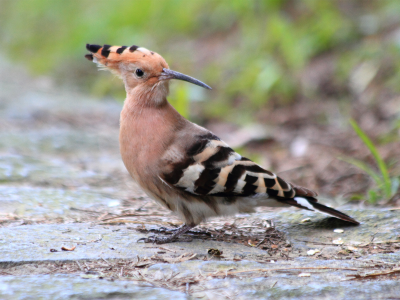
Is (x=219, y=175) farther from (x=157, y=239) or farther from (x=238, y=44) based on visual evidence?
(x=238, y=44)

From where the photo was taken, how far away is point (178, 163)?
106 inches

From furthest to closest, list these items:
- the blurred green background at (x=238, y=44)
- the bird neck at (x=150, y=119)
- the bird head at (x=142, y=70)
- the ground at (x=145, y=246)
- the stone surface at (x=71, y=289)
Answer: the blurred green background at (x=238, y=44) → the bird head at (x=142, y=70) → the bird neck at (x=150, y=119) → the ground at (x=145, y=246) → the stone surface at (x=71, y=289)

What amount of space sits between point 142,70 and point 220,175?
0.79m

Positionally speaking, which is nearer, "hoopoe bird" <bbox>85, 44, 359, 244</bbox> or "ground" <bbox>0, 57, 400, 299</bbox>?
"ground" <bbox>0, 57, 400, 299</bbox>

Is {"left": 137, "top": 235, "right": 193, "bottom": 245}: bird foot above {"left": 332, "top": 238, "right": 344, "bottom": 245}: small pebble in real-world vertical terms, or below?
above

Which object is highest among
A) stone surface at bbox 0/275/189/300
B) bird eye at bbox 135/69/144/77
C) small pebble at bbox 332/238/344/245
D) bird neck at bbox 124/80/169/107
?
bird eye at bbox 135/69/144/77

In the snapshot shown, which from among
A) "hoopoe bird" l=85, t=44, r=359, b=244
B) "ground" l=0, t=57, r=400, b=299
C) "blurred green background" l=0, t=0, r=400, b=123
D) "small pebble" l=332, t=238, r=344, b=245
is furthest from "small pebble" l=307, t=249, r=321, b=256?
"blurred green background" l=0, t=0, r=400, b=123

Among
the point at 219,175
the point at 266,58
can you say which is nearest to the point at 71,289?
the point at 219,175

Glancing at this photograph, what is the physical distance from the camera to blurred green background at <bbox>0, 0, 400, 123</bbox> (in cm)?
615

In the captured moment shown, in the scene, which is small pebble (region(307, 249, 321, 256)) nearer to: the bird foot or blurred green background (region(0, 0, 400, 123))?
the bird foot

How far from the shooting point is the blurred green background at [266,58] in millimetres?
5637

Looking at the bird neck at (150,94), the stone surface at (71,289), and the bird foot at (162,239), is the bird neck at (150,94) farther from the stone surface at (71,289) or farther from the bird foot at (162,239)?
the stone surface at (71,289)

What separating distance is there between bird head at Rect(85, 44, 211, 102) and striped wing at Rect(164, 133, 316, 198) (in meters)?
0.39

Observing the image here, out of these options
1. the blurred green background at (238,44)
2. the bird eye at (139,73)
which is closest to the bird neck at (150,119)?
the bird eye at (139,73)
